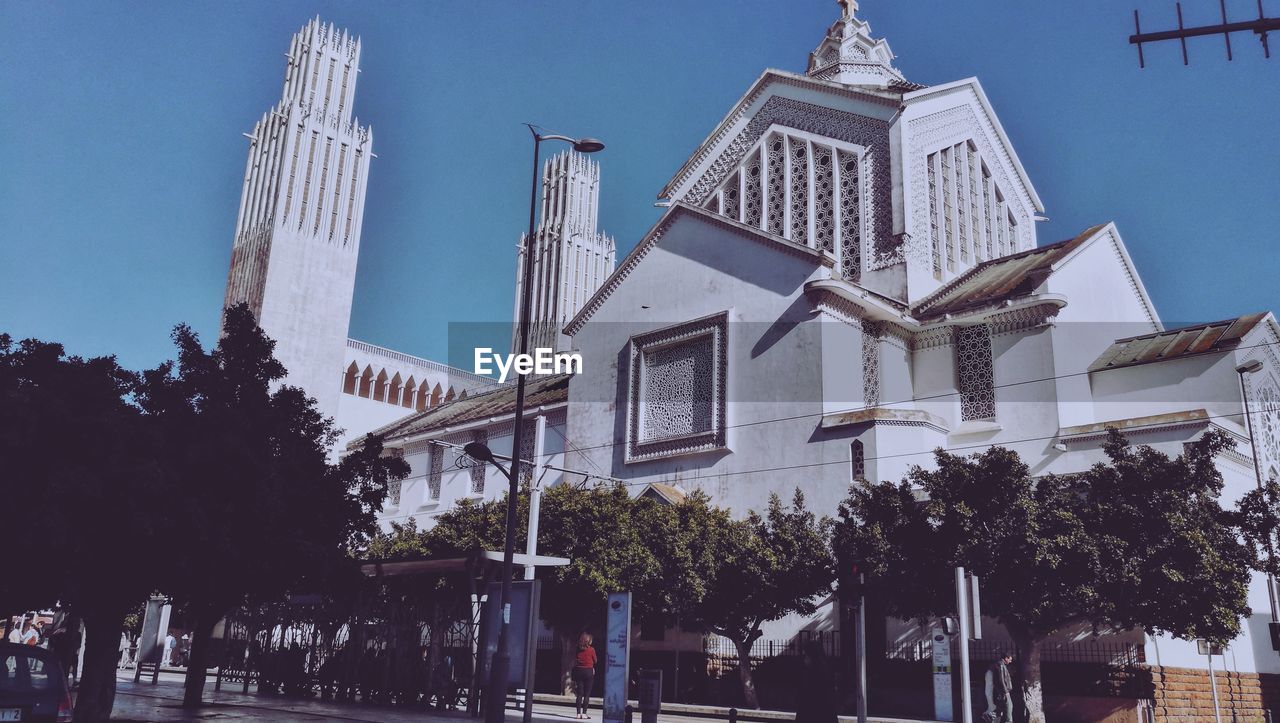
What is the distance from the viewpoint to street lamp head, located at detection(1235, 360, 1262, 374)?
961 inches

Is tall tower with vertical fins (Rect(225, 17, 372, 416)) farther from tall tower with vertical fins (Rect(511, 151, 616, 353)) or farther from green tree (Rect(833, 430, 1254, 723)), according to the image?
green tree (Rect(833, 430, 1254, 723))

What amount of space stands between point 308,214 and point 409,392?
15056mm

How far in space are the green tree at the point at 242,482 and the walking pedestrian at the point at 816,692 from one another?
8.78m

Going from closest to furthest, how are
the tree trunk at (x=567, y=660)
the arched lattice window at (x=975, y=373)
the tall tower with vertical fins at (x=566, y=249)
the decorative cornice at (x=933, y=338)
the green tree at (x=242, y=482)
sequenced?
the green tree at (x=242, y=482), the tree trunk at (x=567, y=660), the arched lattice window at (x=975, y=373), the decorative cornice at (x=933, y=338), the tall tower with vertical fins at (x=566, y=249)

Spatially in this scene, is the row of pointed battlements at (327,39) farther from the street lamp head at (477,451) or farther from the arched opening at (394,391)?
the street lamp head at (477,451)

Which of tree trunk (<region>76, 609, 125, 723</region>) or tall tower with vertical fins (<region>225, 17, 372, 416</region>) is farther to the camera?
tall tower with vertical fins (<region>225, 17, 372, 416</region>)

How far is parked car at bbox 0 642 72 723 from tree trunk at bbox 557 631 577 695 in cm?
1714

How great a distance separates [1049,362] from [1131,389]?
2262 millimetres

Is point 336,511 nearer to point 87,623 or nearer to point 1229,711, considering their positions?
point 87,623

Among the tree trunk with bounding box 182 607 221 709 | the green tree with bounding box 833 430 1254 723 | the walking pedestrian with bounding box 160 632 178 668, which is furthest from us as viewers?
the walking pedestrian with bounding box 160 632 178 668

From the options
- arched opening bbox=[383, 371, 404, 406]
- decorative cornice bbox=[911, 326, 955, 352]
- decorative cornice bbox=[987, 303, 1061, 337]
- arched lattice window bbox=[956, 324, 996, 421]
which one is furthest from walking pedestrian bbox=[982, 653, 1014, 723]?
arched opening bbox=[383, 371, 404, 406]

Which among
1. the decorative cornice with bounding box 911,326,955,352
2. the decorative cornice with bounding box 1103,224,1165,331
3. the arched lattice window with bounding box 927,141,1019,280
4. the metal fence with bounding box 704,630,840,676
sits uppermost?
the arched lattice window with bounding box 927,141,1019,280

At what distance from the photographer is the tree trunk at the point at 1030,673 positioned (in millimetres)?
19266

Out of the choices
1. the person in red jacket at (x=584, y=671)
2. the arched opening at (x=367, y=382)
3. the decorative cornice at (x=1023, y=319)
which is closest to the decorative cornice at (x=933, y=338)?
the decorative cornice at (x=1023, y=319)
